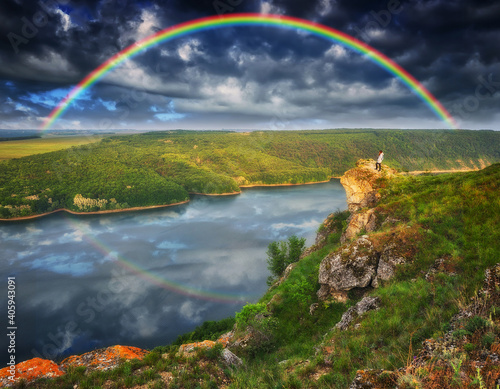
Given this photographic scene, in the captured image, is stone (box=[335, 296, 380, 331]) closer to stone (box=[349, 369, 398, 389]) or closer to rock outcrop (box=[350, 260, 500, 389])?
rock outcrop (box=[350, 260, 500, 389])

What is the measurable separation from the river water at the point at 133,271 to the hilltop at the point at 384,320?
23869 mm

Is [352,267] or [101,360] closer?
[101,360]

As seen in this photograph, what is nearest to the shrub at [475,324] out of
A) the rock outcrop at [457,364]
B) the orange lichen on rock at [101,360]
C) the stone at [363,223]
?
the rock outcrop at [457,364]

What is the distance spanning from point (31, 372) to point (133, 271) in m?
40.3

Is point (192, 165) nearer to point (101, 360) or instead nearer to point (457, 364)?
point (101, 360)

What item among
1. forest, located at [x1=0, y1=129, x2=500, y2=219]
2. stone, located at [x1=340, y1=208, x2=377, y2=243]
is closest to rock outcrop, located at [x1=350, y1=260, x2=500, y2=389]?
stone, located at [x1=340, y1=208, x2=377, y2=243]

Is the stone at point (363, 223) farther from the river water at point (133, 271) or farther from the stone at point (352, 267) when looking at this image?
the river water at point (133, 271)

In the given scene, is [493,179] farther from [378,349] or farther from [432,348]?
[432,348]

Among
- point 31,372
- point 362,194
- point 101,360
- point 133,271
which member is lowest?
point 133,271

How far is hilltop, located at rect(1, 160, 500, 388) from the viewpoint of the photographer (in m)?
3.73

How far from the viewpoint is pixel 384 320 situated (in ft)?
24.2

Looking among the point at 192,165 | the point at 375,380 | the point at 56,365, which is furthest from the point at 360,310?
the point at 192,165

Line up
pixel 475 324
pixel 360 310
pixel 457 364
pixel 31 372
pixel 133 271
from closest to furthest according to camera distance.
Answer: pixel 457 364, pixel 475 324, pixel 31 372, pixel 360 310, pixel 133 271

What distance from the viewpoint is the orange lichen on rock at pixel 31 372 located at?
8.08m
